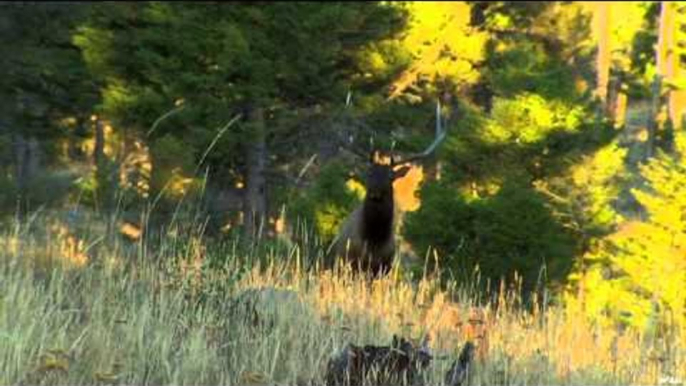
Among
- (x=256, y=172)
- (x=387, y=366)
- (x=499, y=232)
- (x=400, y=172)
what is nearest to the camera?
(x=387, y=366)

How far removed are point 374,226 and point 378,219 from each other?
0.09m

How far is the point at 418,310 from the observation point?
19.1 ft

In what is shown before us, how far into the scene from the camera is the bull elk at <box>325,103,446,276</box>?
9477mm

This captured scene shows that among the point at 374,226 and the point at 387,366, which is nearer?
the point at 387,366

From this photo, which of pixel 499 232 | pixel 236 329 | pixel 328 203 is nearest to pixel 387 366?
pixel 236 329

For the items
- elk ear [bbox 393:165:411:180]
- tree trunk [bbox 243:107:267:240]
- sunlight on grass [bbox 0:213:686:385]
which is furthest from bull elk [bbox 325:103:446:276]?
tree trunk [bbox 243:107:267:240]

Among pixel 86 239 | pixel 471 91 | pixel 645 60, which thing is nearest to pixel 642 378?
pixel 86 239

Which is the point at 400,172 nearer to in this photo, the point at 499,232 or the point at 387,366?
the point at 499,232

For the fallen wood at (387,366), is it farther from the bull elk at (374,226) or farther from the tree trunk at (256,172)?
the tree trunk at (256,172)

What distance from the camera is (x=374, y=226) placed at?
9.69 metres

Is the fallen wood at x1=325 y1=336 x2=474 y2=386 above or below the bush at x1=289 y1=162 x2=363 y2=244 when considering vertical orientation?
above

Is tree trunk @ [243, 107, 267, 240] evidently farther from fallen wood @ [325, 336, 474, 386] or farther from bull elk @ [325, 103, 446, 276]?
fallen wood @ [325, 336, 474, 386]

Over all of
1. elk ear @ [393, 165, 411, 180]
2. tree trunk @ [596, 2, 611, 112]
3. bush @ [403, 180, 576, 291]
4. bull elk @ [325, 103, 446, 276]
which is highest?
tree trunk @ [596, 2, 611, 112]

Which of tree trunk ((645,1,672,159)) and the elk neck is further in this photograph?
tree trunk ((645,1,672,159))
